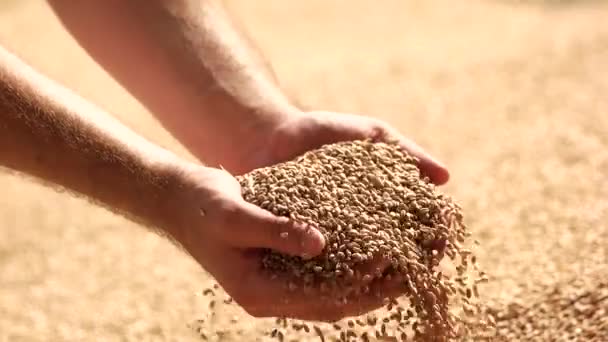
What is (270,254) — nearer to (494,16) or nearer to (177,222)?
(177,222)

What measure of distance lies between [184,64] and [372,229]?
1.96 feet

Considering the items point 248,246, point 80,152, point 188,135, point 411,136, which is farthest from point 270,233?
point 411,136

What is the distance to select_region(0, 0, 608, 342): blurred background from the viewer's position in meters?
1.96

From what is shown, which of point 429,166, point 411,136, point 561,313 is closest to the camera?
point 429,166

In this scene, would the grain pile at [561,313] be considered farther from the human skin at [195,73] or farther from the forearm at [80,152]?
the forearm at [80,152]

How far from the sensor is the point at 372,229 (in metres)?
1.35

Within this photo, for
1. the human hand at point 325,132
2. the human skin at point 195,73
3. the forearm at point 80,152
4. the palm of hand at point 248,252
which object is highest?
the human skin at point 195,73

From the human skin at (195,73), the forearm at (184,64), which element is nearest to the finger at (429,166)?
the human skin at (195,73)

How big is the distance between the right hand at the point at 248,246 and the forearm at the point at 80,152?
0.20 feet

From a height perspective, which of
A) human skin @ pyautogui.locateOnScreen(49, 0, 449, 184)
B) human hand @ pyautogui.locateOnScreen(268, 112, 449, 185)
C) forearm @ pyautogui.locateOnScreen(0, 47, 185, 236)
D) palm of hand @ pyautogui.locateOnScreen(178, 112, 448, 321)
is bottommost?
palm of hand @ pyautogui.locateOnScreen(178, 112, 448, 321)

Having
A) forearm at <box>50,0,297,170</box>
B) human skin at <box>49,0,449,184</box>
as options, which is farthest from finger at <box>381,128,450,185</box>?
forearm at <box>50,0,297,170</box>

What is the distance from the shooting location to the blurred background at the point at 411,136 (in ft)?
6.42

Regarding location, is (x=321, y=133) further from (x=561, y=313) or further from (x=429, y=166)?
(x=561, y=313)

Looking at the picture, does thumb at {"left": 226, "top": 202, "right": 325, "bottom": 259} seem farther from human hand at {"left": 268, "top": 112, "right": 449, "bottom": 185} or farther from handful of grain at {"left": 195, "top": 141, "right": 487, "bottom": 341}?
human hand at {"left": 268, "top": 112, "right": 449, "bottom": 185}
